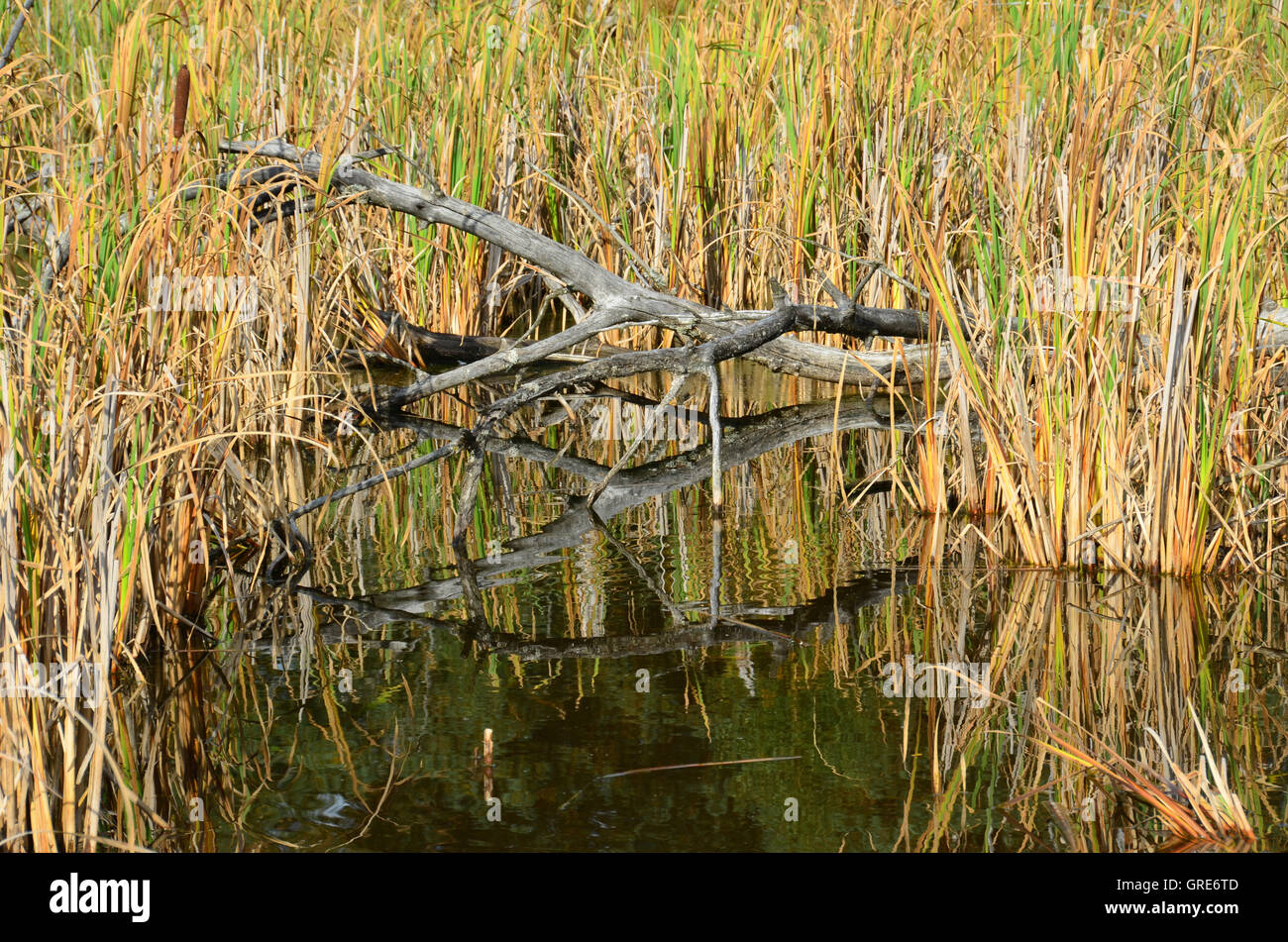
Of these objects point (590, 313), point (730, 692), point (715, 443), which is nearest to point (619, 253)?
point (590, 313)

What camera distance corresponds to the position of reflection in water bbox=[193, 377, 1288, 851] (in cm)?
219

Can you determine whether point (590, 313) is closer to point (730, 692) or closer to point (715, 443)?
point (715, 443)

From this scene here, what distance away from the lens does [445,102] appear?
568 centimetres

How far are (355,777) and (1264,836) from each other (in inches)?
57.3

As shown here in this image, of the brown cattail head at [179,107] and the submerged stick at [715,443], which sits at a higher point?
the brown cattail head at [179,107]

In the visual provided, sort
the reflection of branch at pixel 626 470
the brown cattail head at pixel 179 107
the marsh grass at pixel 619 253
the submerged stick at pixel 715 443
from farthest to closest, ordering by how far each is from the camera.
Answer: the submerged stick at pixel 715 443
the reflection of branch at pixel 626 470
the brown cattail head at pixel 179 107
the marsh grass at pixel 619 253

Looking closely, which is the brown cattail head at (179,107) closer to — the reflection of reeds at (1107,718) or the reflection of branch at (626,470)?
the reflection of branch at (626,470)

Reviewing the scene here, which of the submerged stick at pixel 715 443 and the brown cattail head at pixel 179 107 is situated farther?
the submerged stick at pixel 715 443

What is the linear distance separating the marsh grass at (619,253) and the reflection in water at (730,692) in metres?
0.15

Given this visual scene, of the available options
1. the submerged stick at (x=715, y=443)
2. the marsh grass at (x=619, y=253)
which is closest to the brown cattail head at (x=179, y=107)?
the marsh grass at (x=619, y=253)

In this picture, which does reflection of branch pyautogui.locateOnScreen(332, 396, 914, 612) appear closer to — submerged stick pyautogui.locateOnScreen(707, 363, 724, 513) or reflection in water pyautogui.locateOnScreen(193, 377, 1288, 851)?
reflection in water pyautogui.locateOnScreen(193, 377, 1288, 851)

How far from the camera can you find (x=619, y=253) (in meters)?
5.80

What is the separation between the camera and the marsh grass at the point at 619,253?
238cm
